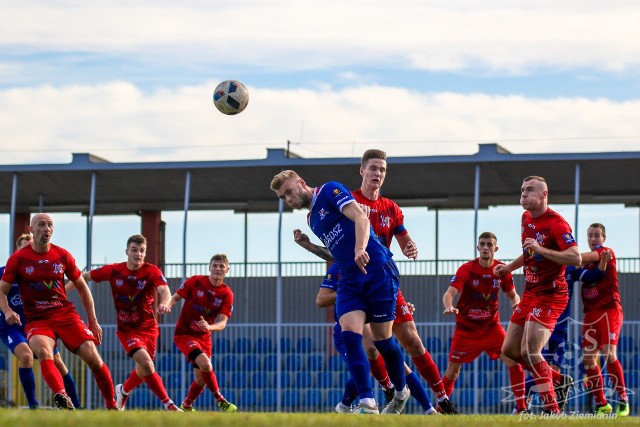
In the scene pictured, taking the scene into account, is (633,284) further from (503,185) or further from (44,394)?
(44,394)

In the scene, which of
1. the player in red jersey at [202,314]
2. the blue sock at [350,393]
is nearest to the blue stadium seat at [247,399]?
the player in red jersey at [202,314]

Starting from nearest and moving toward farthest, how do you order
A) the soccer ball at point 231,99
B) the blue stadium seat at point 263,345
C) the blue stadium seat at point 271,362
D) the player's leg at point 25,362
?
the player's leg at point 25,362 → the soccer ball at point 231,99 → the blue stadium seat at point 271,362 → the blue stadium seat at point 263,345

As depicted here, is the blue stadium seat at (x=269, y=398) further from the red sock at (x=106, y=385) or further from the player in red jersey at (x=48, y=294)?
the player in red jersey at (x=48, y=294)

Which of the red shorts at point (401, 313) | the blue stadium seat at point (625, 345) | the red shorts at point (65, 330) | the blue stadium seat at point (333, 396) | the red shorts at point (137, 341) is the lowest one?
the blue stadium seat at point (333, 396)

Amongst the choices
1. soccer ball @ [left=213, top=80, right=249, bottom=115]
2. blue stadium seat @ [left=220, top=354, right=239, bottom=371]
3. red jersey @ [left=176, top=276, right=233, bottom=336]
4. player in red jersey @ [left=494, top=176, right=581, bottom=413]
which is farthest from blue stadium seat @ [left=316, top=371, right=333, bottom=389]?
player in red jersey @ [left=494, top=176, right=581, bottom=413]

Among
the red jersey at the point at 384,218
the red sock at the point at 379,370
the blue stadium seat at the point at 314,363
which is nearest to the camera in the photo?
the red jersey at the point at 384,218

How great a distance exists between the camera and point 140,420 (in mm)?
8266

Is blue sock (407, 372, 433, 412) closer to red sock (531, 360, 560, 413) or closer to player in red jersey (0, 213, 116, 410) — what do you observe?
red sock (531, 360, 560, 413)

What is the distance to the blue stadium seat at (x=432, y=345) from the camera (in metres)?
27.3

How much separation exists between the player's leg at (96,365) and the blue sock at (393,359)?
3.92m

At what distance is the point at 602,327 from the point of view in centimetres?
1708

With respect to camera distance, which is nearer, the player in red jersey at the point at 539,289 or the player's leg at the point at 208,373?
the player in red jersey at the point at 539,289

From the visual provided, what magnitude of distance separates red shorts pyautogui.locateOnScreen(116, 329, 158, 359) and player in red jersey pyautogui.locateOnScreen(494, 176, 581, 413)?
232 inches

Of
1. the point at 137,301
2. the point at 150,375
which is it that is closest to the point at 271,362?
the point at 137,301
